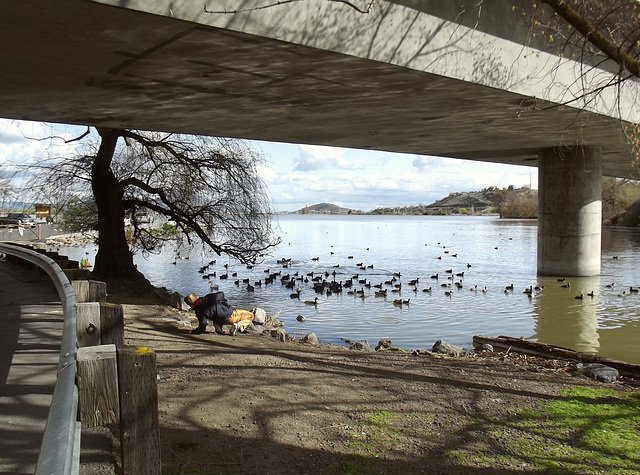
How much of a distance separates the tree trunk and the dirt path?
8059mm

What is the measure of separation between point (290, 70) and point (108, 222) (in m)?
9.79

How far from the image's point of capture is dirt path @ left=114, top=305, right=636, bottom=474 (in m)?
4.43

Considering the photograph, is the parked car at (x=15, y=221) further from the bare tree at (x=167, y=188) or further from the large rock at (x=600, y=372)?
the large rock at (x=600, y=372)

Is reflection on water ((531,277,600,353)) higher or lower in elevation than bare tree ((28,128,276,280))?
lower

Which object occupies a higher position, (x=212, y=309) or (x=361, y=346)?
(x=212, y=309)

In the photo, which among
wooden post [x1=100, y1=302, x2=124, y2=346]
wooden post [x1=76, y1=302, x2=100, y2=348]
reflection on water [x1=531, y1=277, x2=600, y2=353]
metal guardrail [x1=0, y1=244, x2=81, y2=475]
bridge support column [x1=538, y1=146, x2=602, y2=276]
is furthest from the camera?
bridge support column [x1=538, y1=146, x2=602, y2=276]

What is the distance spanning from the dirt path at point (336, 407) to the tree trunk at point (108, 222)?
317 inches

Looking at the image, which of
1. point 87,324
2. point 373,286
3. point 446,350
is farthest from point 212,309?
point 373,286

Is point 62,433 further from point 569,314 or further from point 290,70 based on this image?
point 569,314

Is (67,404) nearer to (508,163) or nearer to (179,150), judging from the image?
(179,150)

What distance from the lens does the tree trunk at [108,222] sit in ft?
52.4

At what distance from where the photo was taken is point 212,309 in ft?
32.2

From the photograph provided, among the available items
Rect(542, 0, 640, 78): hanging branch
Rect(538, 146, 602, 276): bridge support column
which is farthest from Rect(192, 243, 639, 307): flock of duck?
Rect(542, 0, 640, 78): hanging branch

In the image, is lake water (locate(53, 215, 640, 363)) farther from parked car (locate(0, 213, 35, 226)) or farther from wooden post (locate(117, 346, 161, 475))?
parked car (locate(0, 213, 35, 226))
